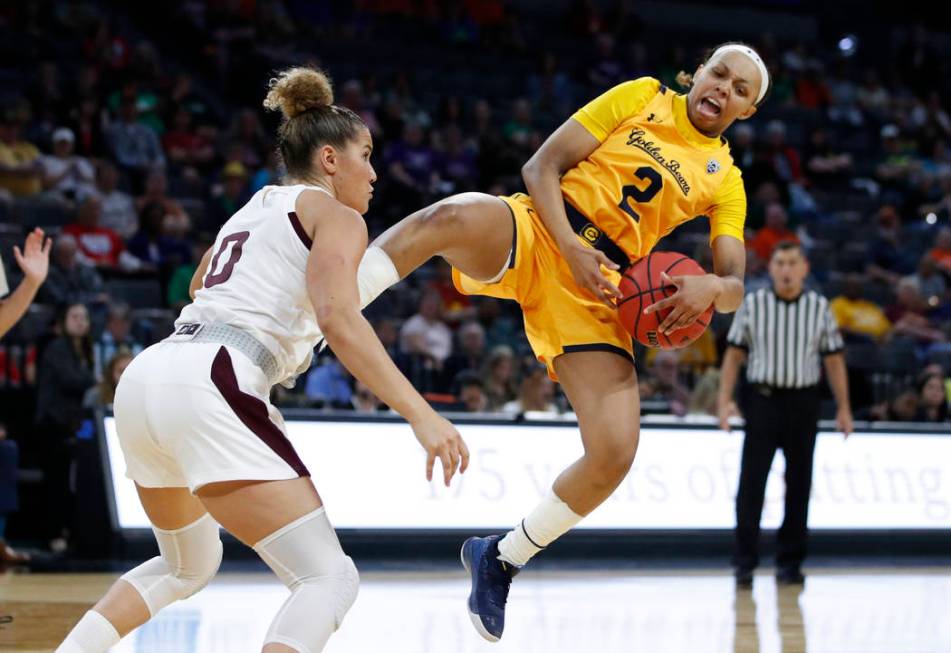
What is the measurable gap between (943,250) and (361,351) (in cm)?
1294

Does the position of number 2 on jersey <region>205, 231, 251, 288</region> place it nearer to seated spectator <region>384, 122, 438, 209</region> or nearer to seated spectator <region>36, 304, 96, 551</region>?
seated spectator <region>36, 304, 96, 551</region>

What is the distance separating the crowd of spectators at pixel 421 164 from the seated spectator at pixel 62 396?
2 centimetres

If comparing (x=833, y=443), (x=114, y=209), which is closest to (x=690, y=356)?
(x=833, y=443)

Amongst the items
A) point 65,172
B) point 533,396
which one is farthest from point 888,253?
point 65,172

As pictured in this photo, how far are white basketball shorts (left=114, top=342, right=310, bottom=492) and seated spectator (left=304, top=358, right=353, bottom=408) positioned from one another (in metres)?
6.60

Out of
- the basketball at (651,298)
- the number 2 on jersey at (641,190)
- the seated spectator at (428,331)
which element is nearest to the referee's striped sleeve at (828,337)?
the seated spectator at (428,331)

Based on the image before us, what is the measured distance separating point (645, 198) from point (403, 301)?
6832mm

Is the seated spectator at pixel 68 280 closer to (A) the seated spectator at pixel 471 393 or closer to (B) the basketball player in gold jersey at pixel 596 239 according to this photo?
(A) the seated spectator at pixel 471 393

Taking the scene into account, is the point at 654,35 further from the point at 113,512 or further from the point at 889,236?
the point at 113,512

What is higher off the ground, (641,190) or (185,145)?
(185,145)

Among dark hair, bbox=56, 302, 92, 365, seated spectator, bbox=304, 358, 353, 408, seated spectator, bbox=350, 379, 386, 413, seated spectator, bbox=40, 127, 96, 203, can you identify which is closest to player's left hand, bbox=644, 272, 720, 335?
seated spectator, bbox=350, 379, 386, 413

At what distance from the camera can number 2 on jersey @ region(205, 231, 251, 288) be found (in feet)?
10.5

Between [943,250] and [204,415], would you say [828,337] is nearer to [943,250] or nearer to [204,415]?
[204,415]

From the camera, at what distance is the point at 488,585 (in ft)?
15.5
